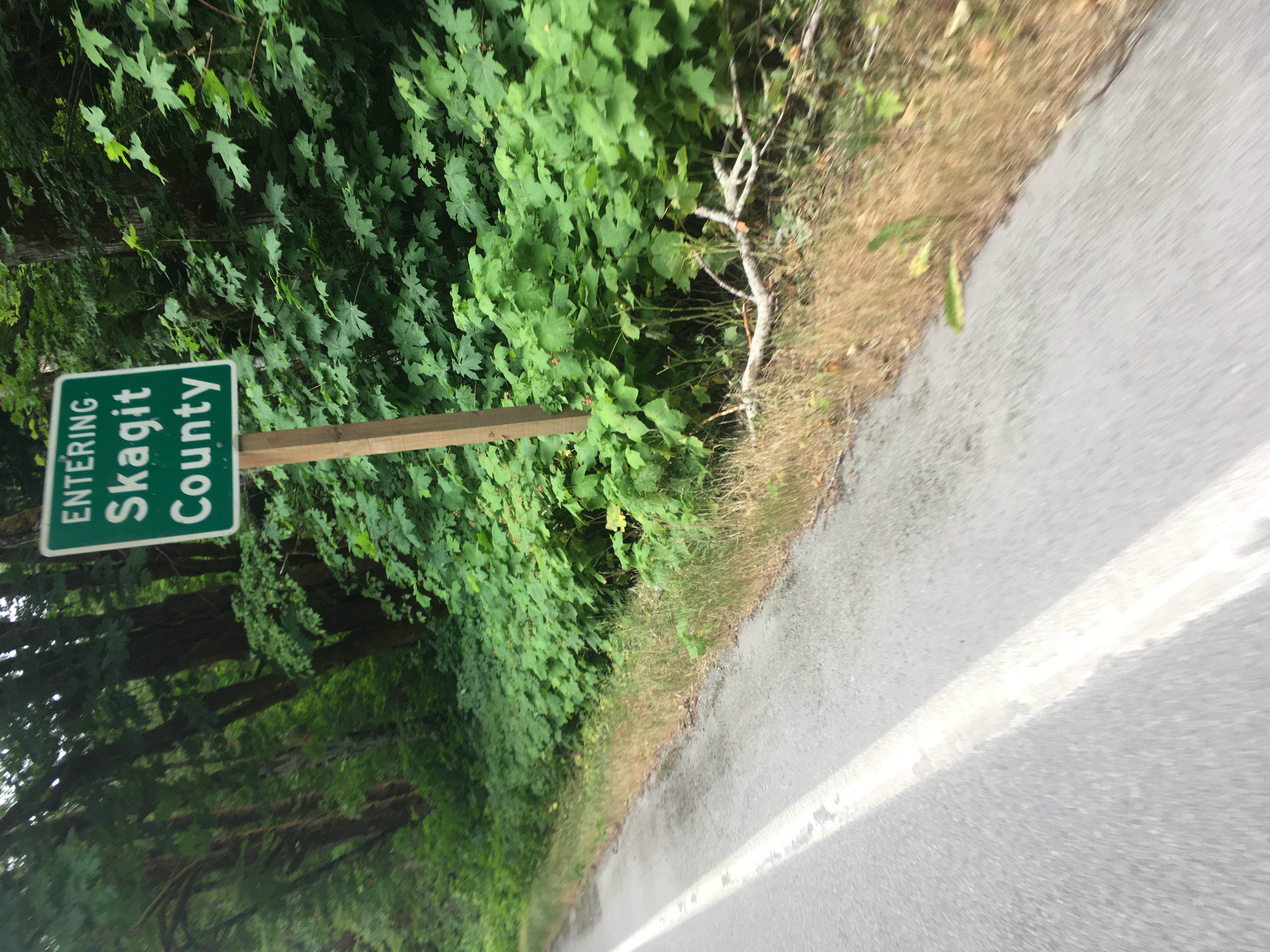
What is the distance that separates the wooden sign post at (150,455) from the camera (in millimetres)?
2580

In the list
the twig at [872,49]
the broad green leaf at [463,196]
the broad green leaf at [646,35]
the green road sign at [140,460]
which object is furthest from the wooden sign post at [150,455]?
the twig at [872,49]

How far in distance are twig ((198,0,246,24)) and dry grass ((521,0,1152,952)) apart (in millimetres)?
2706

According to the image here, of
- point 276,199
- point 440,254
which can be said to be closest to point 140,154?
point 276,199

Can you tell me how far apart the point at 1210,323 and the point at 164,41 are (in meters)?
4.48

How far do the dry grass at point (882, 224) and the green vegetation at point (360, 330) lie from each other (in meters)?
0.20

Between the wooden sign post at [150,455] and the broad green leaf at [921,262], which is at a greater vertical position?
the wooden sign post at [150,455]

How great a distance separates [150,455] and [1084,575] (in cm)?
310

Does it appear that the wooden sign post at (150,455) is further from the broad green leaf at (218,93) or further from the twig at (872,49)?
the twig at (872,49)

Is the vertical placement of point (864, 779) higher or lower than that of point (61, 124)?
lower

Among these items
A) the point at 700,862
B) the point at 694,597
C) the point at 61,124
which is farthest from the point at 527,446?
the point at 61,124

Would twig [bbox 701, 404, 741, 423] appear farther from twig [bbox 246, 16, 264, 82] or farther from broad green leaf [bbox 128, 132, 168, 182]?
broad green leaf [bbox 128, 132, 168, 182]

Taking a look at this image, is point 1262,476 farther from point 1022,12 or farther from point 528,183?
point 528,183

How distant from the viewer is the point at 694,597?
3.93 meters

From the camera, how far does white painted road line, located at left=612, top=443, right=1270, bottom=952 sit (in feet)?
5.37
